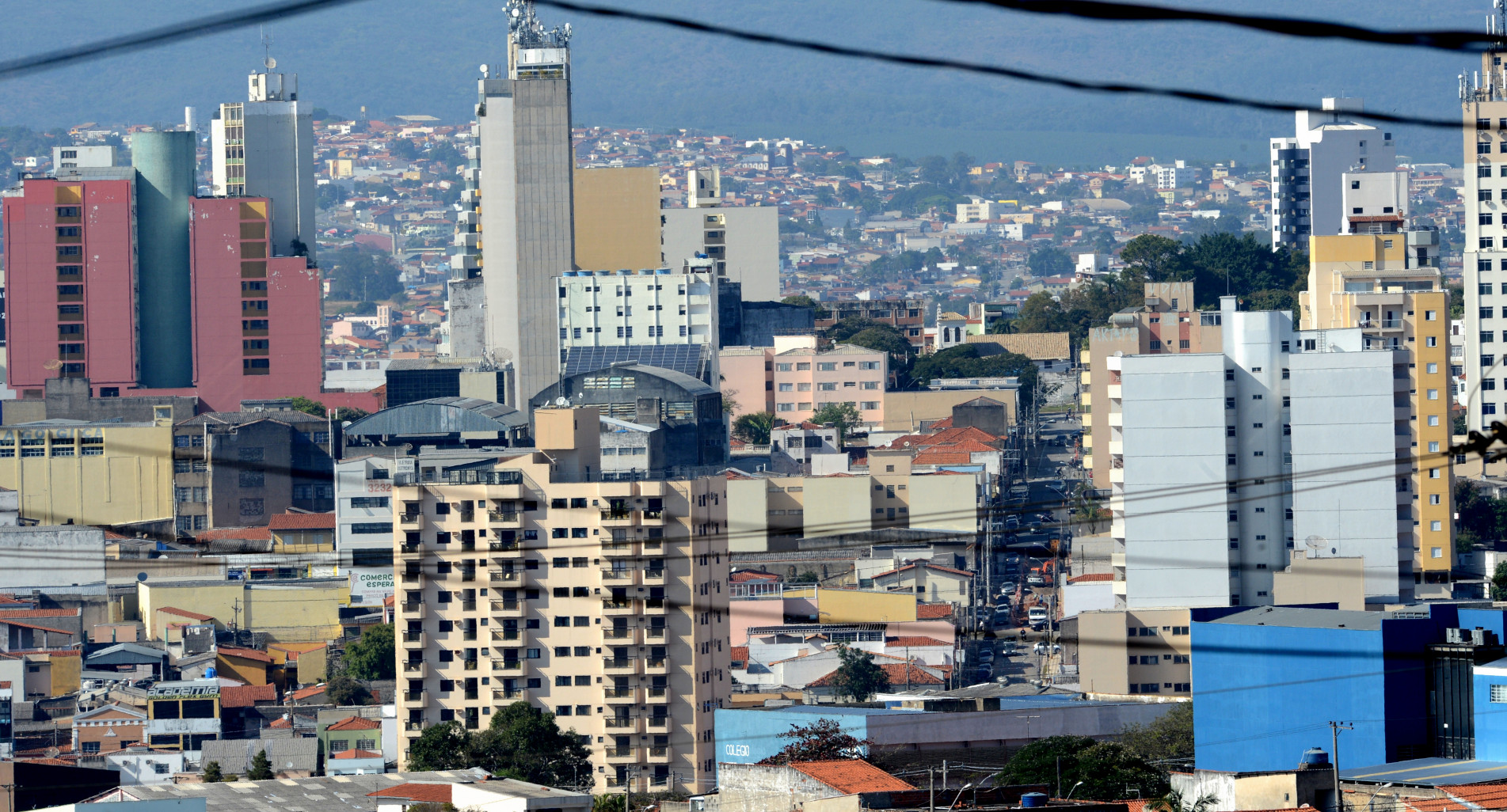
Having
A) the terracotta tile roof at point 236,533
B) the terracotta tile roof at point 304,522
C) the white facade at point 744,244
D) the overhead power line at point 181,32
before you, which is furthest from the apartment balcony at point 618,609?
the white facade at point 744,244

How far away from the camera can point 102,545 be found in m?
40.9

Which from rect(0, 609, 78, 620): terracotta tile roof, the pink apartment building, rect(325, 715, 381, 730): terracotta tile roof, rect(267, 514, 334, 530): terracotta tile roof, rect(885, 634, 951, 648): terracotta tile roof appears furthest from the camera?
the pink apartment building

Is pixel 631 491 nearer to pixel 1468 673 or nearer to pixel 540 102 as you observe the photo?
pixel 1468 673

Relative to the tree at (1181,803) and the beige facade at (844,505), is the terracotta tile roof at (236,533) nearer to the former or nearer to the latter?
the beige facade at (844,505)

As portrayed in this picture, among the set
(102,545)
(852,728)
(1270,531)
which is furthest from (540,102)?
(852,728)

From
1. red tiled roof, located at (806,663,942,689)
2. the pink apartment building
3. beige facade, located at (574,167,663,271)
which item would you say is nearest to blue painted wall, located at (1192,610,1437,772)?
red tiled roof, located at (806,663,942,689)

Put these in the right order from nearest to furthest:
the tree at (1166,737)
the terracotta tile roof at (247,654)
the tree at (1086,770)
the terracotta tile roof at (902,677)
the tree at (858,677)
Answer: the tree at (1086,770)
the tree at (1166,737)
the tree at (858,677)
the terracotta tile roof at (902,677)
the terracotta tile roof at (247,654)

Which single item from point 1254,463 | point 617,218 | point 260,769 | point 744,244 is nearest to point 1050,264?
point 744,244

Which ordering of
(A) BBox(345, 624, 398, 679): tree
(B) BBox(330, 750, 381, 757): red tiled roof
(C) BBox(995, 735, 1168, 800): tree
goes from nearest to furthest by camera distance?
(C) BBox(995, 735, 1168, 800): tree, (B) BBox(330, 750, 381, 757): red tiled roof, (A) BBox(345, 624, 398, 679): tree

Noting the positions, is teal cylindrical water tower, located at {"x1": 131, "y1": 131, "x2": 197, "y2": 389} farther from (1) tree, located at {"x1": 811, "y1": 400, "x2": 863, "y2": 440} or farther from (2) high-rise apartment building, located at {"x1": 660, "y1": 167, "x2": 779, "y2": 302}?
(2) high-rise apartment building, located at {"x1": 660, "y1": 167, "x2": 779, "y2": 302}

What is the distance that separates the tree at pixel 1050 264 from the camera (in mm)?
139625

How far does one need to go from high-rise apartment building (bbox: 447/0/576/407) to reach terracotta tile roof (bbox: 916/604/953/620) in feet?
68.5

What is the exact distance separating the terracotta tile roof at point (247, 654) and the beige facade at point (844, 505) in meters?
9.01

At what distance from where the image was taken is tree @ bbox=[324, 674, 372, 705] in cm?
3142
